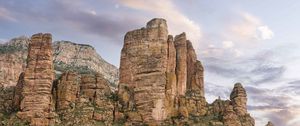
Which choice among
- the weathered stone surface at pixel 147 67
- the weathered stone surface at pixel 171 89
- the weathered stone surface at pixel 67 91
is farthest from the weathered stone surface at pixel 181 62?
the weathered stone surface at pixel 67 91

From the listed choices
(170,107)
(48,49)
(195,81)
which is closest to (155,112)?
(170,107)

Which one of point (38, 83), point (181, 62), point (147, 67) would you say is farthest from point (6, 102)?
point (181, 62)

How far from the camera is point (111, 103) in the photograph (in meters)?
145

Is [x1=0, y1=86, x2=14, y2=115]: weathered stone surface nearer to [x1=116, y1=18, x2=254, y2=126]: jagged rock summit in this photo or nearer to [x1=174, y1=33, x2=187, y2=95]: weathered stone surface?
[x1=116, y1=18, x2=254, y2=126]: jagged rock summit

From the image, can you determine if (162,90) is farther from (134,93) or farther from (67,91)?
(67,91)

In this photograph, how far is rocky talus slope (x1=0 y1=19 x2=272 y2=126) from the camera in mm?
133250

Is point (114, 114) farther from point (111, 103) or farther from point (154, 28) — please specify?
point (154, 28)

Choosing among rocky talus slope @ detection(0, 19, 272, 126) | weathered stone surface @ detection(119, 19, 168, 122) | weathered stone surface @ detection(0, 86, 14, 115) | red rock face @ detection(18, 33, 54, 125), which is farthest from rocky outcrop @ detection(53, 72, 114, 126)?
weathered stone surface @ detection(0, 86, 14, 115)

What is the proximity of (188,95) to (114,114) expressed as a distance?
75.6 ft

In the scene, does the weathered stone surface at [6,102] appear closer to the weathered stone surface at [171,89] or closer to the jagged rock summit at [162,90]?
the jagged rock summit at [162,90]

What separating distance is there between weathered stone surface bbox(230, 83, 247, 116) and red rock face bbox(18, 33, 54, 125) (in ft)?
165

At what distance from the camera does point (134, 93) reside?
14825cm

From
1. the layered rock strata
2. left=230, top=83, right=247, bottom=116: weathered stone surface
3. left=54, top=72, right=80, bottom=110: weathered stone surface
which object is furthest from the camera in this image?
left=230, top=83, right=247, bottom=116: weathered stone surface

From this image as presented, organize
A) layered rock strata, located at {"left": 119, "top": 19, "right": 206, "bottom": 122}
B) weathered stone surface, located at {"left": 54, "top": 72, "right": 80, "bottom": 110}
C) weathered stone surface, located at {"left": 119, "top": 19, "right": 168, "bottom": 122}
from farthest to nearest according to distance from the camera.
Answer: layered rock strata, located at {"left": 119, "top": 19, "right": 206, "bottom": 122}, weathered stone surface, located at {"left": 119, "top": 19, "right": 168, "bottom": 122}, weathered stone surface, located at {"left": 54, "top": 72, "right": 80, "bottom": 110}
